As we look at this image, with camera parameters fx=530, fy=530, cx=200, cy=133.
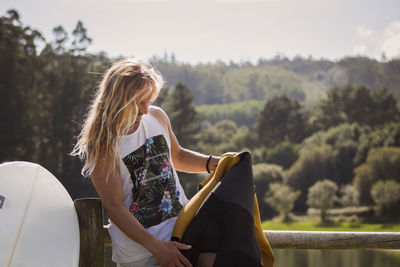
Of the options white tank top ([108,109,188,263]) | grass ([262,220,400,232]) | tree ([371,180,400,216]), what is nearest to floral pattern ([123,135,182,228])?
white tank top ([108,109,188,263])

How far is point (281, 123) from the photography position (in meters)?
40.4

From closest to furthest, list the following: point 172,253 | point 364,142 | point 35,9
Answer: point 172,253 < point 364,142 < point 35,9

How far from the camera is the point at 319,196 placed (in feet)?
101

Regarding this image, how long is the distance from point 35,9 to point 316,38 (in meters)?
39.9

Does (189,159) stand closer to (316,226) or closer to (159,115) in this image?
(159,115)

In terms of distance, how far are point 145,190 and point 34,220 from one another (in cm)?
37

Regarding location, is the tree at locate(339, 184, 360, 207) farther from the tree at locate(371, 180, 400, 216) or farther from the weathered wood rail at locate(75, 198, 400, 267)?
the weathered wood rail at locate(75, 198, 400, 267)

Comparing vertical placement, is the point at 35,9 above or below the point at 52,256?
above

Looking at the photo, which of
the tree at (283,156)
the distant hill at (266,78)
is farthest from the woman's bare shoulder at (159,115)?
the distant hill at (266,78)

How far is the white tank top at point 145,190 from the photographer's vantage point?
5.22 feet

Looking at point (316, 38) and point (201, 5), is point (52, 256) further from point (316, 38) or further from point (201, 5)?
point (201, 5)

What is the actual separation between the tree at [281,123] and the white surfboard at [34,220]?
38261 mm

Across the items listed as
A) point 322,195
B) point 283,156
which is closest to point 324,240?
point 322,195

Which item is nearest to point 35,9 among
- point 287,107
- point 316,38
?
point 287,107
